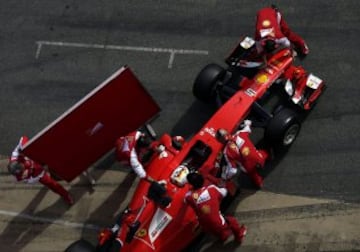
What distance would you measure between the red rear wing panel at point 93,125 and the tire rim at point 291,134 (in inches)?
99.4

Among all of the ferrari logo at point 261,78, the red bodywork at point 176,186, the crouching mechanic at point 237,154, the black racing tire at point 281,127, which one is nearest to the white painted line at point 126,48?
A: the ferrari logo at point 261,78

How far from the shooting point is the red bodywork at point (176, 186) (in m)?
8.14

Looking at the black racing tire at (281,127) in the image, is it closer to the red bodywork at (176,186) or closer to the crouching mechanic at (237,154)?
the red bodywork at (176,186)

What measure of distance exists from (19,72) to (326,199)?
7.58 meters

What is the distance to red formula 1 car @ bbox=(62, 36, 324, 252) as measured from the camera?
813 centimetres

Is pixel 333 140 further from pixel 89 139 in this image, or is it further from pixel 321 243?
pixel 89 139

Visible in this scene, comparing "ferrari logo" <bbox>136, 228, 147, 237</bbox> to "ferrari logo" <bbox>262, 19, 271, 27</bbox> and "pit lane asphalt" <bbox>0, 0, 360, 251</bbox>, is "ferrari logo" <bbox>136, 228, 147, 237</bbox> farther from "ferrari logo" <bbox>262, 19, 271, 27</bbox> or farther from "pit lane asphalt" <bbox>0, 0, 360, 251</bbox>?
"ferrari logo" <bbox>262, 19, 271, 27</bbox>

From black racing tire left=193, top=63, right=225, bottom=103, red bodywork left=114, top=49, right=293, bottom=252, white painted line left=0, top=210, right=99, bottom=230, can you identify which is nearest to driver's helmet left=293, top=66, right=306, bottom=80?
red bodywork left=114, top=49, right=293, bottom=252

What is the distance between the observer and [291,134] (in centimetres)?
936

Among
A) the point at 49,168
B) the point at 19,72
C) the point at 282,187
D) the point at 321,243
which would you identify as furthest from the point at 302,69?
the point at 19,72

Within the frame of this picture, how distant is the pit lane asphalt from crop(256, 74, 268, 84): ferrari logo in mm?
1259

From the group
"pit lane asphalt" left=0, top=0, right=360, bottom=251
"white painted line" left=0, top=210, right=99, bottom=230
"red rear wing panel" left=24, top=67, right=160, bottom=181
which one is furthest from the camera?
"white painted line" left=0, top=210, right=99, bottom=230

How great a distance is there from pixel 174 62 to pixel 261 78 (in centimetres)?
244

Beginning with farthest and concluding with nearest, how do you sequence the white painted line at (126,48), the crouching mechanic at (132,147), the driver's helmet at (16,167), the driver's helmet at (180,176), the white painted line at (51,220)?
1. the white painted line at (126,48)
2. the white painted line at (51,220)
3. the driver's helmet at (16,167)
4. the crouching mechanic at (132,147)
5. the driver's helmet at (180,176)
